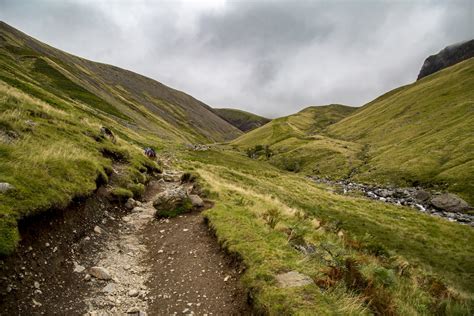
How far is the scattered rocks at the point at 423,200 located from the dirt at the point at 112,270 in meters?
38.5

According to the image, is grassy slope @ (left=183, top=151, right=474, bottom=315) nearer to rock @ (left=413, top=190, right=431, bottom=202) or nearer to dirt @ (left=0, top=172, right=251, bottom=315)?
dirt @ (left=0, top=172, right=251, bottom=315)

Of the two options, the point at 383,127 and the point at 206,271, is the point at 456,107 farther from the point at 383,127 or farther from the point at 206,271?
the point at 206,271

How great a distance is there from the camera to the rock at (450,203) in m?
42.0

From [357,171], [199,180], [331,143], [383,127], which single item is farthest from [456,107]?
[199,180]

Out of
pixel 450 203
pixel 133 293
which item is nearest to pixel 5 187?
pixel 133 293

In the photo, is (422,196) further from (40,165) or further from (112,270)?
(40,165)

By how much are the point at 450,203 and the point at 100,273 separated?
A: 47861 millimetres

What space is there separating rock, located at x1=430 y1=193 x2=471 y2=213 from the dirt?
138 feet

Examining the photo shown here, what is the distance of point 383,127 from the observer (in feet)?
365

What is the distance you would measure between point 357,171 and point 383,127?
162 feet

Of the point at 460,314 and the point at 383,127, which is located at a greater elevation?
the point at 383,127

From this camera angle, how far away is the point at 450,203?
42.6m

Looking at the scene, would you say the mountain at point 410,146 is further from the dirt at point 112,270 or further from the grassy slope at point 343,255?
the dirt at point 112,270

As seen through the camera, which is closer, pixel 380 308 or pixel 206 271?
pixel 380 308
